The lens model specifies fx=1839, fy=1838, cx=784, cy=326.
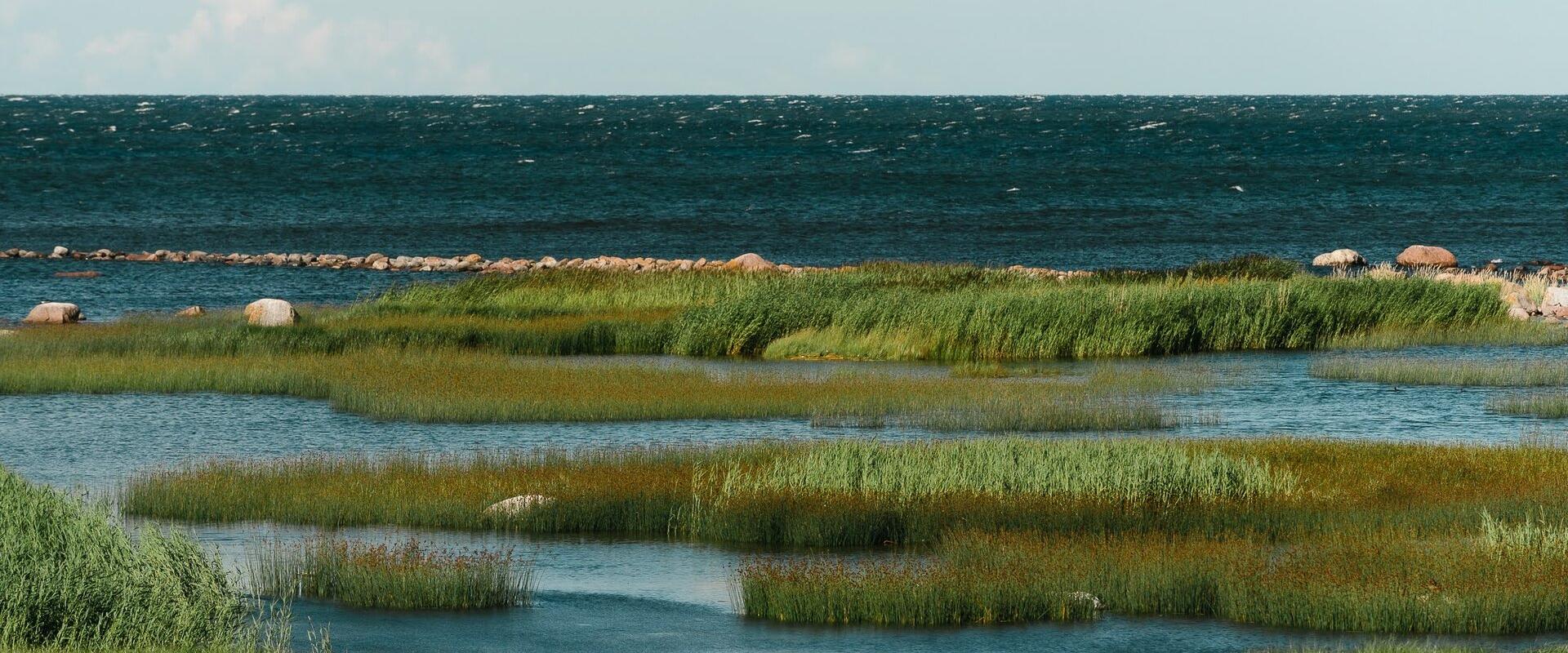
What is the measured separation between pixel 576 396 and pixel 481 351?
7.76 meters

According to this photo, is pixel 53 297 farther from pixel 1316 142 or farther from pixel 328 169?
pixel 1316 142

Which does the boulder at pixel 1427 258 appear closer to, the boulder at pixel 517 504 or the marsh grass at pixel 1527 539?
the marsh grass at pixel 1527 539

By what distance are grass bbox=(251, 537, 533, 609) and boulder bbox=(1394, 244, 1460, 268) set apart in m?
50.9

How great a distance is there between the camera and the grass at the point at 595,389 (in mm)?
30484

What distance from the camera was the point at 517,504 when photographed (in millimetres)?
21906

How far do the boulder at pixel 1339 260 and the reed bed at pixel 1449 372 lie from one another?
26.4m

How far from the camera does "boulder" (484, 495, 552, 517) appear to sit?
21672 millimetres

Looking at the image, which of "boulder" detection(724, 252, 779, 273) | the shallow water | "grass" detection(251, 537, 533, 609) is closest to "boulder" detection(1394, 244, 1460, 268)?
"boulder" detection(724, 252, 779, 273)

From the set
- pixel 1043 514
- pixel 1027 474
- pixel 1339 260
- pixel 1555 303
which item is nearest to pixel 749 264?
pixel 1339 260

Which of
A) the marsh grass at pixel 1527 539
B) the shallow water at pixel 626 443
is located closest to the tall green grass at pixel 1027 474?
the shallow water at pixel 626 443

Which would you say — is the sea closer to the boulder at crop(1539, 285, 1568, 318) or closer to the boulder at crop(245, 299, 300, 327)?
the boulder at crop(1539, 285, 1568, 318)

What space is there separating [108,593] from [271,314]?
29.1m

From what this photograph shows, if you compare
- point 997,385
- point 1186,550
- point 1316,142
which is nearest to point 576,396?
point 997,385

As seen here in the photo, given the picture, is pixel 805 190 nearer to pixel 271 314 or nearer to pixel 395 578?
pixel 271 314
